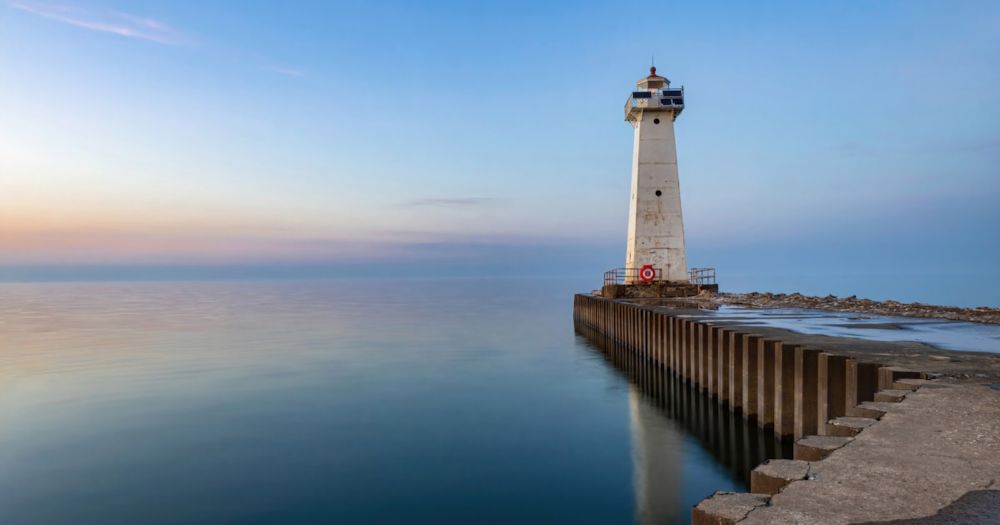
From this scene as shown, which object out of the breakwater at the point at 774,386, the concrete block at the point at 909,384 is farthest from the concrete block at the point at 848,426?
the concrete block at the point at 909,384

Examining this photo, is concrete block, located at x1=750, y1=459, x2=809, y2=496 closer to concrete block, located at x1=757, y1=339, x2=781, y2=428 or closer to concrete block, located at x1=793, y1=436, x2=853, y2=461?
concrete block, located at x1=793, y1=436, x2=853, y2=461

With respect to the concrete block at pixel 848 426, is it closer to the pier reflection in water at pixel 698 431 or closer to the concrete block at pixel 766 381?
the pier reflection in water at pixel 698 431

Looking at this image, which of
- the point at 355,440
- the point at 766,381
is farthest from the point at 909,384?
the point at 355,440

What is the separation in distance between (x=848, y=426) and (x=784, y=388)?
4700 mm

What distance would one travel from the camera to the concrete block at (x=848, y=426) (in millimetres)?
5312

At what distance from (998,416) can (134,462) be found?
41.8 ft

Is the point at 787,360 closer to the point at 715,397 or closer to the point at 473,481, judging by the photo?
Result: the point at 715,397

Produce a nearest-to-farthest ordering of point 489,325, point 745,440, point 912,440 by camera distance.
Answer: point 912,440 < point 745,440 < point 489,325

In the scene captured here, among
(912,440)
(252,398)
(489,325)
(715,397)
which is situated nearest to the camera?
(912,440)

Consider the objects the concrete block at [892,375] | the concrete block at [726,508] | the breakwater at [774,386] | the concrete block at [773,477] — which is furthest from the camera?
the concrete block at [892,375]

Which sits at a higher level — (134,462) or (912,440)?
(912,440)

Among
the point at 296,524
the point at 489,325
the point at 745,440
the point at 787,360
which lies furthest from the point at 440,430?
the point at 489,325

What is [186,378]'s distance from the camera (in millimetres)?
20500

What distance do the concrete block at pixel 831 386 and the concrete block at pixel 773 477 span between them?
4556 mm
